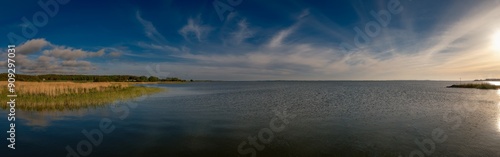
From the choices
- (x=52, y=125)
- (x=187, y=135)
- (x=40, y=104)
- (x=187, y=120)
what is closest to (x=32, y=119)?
(x=52, y=125)

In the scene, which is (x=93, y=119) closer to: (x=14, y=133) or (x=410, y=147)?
(x=14, y=133)

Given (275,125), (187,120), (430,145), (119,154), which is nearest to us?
(119,154)

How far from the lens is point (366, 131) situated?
15.8m

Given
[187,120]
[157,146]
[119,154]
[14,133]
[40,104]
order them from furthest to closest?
[40,104] → [187,120] → [14,133] → [157,146] → [119,154]

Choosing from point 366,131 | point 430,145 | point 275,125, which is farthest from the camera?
point 275,125

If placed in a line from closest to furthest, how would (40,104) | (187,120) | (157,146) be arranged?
(157,146), (187,120), (40,104)

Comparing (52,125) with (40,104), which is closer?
(52,125)

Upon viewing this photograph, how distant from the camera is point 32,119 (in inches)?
711

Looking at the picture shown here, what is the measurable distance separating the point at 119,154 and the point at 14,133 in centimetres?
736

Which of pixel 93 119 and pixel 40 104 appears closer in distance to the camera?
pixel 93 119

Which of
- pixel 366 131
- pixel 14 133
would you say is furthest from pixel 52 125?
pixel 366 131

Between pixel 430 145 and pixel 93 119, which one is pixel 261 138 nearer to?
pixel 430 145

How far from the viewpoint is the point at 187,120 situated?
19.2 metres

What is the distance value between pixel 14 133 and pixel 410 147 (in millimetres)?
19098
